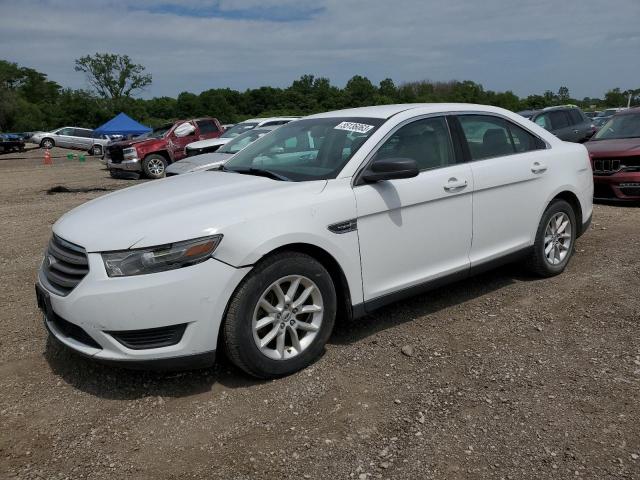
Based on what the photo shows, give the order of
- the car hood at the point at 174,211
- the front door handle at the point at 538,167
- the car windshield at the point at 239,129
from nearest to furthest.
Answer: the car hood at the point at 174,211
the front door handle at the point at 538,167
the car windshield at the point at 239,129

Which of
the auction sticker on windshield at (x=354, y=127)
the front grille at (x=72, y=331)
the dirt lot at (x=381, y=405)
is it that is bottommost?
the dirt lot at (x=381, y=405)

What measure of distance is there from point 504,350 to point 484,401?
0.71 meters

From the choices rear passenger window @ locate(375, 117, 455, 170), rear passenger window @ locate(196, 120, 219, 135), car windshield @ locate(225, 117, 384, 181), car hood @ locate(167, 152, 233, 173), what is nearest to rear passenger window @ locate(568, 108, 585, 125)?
car hood @ locate(167, 152, 233, 173)

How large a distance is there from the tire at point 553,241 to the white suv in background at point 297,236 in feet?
0.09

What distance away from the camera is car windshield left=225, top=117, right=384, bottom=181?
3820 millimetres

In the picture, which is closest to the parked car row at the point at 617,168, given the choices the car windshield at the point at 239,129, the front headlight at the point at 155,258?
the front headlight at the point at 155,258

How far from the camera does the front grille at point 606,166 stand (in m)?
8.38

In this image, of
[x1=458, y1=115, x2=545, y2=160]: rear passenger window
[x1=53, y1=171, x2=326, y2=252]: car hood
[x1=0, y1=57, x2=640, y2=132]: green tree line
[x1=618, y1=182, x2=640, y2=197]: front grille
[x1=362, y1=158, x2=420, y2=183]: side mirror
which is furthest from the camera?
[x1=0, y1=57, x2=640, y2=132]: green tree line

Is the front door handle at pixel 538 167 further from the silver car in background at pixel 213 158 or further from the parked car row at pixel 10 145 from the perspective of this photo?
the parked car row at pixel 10 145

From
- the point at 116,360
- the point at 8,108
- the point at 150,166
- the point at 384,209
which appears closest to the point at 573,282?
the point at 384,209

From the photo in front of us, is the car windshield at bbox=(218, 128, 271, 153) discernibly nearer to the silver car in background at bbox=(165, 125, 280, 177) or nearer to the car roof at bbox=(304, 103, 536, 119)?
the silver car in background at bbox=(165, 125, 280, 177)

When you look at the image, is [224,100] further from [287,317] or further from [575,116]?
[287,317]

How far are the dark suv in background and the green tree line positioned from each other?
41.7 metres

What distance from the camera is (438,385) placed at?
330 cm
